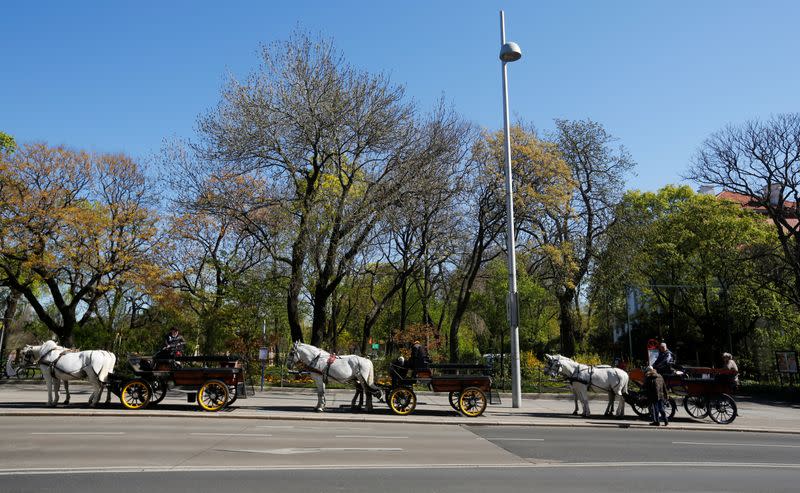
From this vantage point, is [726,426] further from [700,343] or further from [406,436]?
[700,343]

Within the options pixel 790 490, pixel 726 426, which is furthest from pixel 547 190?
pixel 790 490

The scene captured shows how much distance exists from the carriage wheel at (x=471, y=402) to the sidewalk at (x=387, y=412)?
11.5 inches

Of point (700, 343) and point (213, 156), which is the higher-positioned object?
point (213, 156)

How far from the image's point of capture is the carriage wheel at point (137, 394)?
645 inches

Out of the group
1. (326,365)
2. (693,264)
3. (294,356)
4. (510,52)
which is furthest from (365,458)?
(693,264)

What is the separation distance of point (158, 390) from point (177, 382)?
3.97 ft

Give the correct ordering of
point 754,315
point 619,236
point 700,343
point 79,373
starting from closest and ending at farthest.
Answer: point 79,373, point 619,236, point 754,315, point 700,343

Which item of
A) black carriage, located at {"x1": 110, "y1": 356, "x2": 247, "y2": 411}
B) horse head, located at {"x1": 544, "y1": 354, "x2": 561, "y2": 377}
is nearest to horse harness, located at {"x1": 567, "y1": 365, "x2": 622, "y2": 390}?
horse head, located at {"x1": 544, "y1": 354, "x2": 561, "y2": 377}

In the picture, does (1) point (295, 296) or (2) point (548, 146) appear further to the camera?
(2) point (548, 146)

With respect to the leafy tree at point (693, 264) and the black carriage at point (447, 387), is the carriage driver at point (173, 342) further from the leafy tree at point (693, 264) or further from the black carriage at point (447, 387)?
the leafy tree at point (693, 264)

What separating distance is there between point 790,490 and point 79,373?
17376mm

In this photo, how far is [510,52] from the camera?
66.5ft

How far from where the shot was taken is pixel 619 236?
33.5 metres

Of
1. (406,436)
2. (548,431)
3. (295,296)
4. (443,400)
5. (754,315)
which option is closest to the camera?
(406,436)
